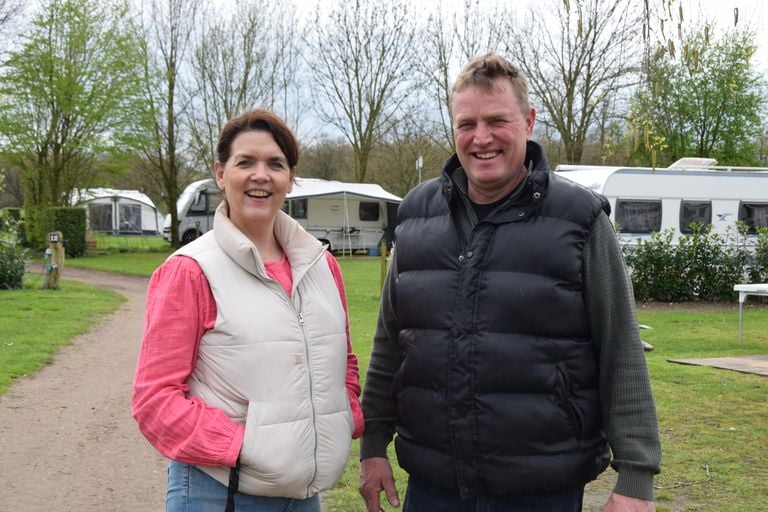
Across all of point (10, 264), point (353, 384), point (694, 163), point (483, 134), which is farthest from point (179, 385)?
point (694, 163)

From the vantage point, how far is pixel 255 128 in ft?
7.86

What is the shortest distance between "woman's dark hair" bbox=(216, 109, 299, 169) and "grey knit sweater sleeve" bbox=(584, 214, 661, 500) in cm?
96

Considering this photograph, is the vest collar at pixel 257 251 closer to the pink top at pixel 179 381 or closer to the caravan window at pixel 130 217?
the pink top at pixel 179 381

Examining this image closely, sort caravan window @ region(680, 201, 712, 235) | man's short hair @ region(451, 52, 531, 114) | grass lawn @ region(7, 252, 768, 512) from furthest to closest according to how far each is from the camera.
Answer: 1. caravan window @ region(680, 201, 712, 235)
2. grass lawn @ region(7, 252, 768, 512)
3. man's short hair @ region(451, 52, 531, 114)

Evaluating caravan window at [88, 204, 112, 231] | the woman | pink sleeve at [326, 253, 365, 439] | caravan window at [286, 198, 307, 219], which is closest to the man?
pink sleeve at [326, 253, 365, 439]

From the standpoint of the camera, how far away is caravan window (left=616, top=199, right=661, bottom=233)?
18.0 meters

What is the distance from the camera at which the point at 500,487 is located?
2205mm

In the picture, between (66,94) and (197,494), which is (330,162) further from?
(197,494)

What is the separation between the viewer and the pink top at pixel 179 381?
6.82 ft

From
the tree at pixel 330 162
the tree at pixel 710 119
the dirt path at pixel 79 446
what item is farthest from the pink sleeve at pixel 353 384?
the tree at pixel 330 162

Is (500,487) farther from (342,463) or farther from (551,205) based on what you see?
(551,205)

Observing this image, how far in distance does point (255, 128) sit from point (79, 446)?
4426 mm

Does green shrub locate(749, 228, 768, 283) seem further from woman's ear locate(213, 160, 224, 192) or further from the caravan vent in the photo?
woman's ear locate(213, 160, 224, 192)

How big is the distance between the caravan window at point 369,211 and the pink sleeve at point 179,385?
2810cm
